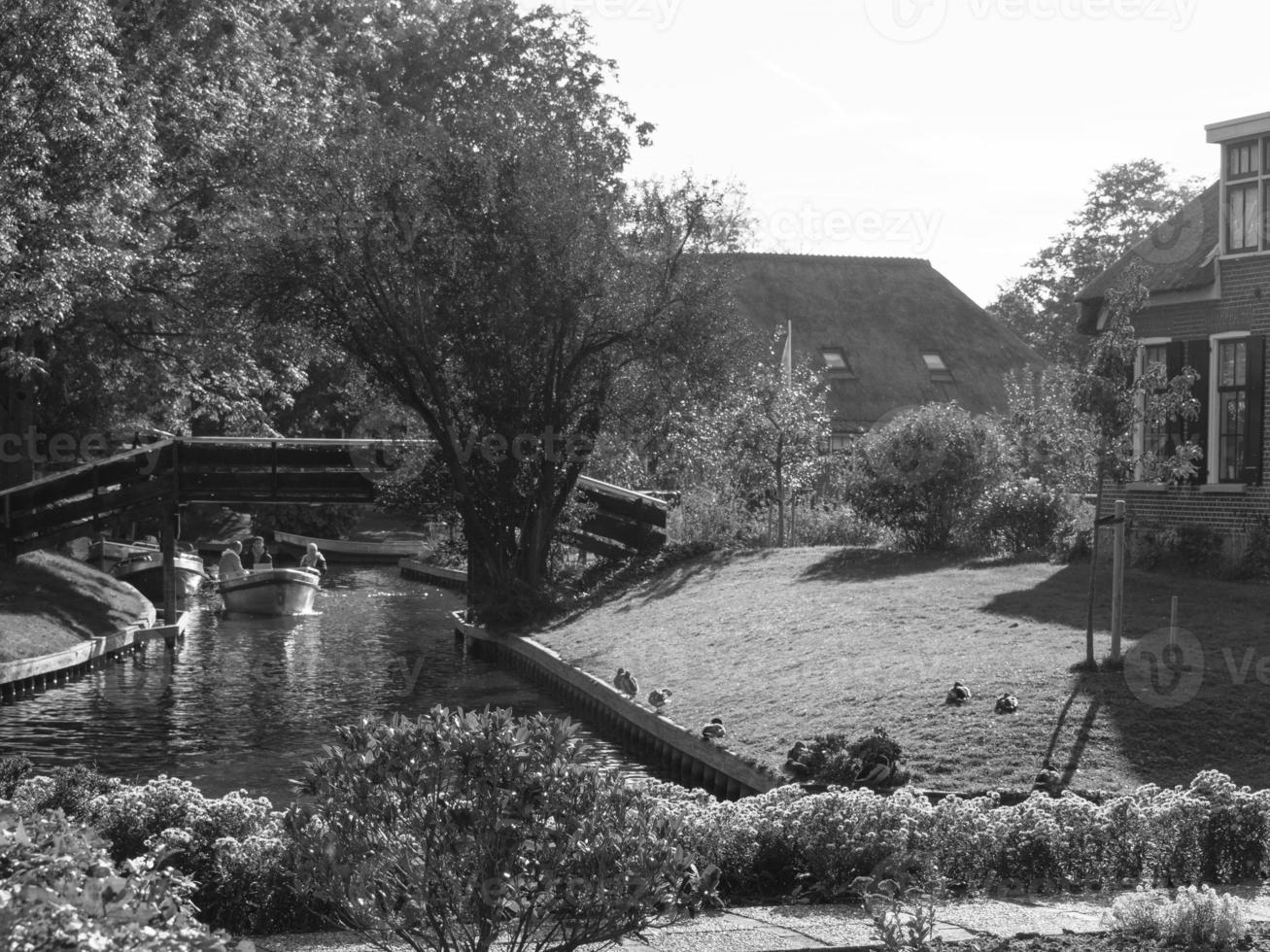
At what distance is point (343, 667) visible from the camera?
26734 millimetres

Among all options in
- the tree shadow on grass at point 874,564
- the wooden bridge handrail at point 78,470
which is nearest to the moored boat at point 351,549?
the wooden bridge handrail at point 78,470

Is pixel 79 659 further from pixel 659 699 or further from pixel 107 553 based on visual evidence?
pixel 107 553

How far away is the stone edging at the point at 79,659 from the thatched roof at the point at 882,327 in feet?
85.9

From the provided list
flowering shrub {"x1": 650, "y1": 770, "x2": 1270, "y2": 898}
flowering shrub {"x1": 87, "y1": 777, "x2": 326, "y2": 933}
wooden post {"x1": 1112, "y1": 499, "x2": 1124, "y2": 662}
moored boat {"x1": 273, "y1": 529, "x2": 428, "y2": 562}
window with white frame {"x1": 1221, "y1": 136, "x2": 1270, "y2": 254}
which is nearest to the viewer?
flowering shrub {"x1": 87, "y1": 777, "x2": 326, "y2": 933}

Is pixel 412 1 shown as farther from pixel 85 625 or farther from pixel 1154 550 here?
pixel 1154 550

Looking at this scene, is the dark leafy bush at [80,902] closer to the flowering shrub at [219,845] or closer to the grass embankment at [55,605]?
the flowering shrub at [219,845]

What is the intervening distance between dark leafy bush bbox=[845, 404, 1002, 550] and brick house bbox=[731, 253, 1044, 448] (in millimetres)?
21065

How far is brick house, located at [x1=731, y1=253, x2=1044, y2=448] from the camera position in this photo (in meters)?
52.2

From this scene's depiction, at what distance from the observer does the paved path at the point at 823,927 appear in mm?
6996

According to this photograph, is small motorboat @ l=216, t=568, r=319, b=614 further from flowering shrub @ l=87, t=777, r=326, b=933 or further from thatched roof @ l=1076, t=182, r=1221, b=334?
flowering shrub @ l=87, t=777, r=326, b=933

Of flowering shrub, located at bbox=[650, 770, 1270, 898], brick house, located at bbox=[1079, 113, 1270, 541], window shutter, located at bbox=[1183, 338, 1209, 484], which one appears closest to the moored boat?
brick house, located at bbox=[1079, 113, 1270, 541]

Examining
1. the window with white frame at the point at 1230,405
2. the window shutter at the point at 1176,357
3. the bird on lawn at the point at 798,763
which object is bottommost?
the bird on lawn at the point at 798,763

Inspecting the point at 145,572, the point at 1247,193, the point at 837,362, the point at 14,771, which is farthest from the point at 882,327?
the point at 14,771

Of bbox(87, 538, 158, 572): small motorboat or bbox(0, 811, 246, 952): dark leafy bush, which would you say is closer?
bbox(0, 811, 246, 952): dark leafy bush
